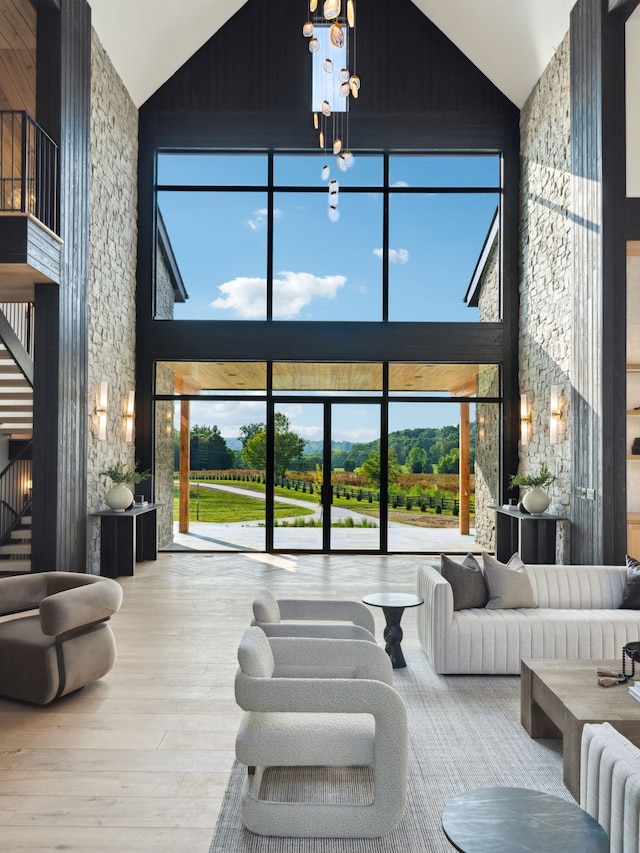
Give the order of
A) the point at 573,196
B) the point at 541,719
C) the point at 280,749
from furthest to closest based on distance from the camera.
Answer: the point at 573,196, the point at 541,719, the point at 280,749

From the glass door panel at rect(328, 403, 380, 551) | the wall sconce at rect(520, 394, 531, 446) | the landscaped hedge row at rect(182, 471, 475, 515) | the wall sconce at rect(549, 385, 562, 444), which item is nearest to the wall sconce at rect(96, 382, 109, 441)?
the landscaped hedge row at rect(182, 471, 475, 515)

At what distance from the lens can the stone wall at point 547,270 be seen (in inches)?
322

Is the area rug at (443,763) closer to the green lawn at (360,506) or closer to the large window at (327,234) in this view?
the green lawn at (360,506)

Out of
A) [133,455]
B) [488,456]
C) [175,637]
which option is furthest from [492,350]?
[175,637]

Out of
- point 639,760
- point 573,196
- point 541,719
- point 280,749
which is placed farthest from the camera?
point 573,196

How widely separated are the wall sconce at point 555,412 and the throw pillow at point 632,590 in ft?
10.8

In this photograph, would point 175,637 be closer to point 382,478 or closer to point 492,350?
point 382,478

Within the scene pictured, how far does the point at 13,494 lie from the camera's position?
28.1 ft

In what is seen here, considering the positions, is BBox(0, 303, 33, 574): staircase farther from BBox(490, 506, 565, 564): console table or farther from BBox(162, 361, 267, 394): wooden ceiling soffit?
BBox(490, 506, 565, 564): console table

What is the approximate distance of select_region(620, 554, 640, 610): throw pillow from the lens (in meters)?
5.08

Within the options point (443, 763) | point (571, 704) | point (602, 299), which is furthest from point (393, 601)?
point (602, 299)

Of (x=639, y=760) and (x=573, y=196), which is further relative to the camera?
(x=573, y=196)

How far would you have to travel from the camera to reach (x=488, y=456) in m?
10.2

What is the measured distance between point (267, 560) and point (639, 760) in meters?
7.65
